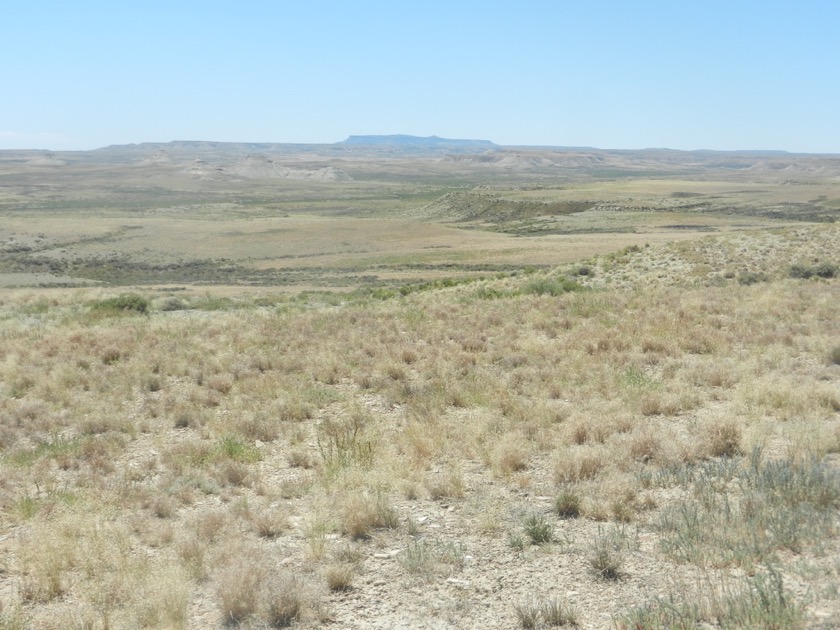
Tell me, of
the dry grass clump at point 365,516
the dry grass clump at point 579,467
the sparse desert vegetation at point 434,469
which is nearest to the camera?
the sparse desert vegetation at point 434,469

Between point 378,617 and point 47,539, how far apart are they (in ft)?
10.9

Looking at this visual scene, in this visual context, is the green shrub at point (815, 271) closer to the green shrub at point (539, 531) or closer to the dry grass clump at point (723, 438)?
the dry grass clump at point (723, 438)

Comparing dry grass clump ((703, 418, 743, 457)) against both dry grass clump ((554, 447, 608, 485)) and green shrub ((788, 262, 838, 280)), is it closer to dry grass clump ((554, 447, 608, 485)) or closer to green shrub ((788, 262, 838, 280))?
dry grass clump ((554, 447, 608, 485))

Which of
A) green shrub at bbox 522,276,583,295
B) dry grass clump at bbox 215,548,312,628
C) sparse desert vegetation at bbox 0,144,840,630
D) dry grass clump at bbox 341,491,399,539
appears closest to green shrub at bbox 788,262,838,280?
sparse desert vegetation at bbox 0,144,840,630

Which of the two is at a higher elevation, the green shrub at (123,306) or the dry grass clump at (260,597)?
the dry grass clump at (260,597)

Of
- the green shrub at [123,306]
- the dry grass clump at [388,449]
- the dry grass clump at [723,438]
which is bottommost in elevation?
the green shrub at [123,306]

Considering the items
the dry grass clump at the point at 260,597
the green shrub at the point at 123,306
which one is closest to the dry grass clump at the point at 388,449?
the dry grass clump at the point at 260,597

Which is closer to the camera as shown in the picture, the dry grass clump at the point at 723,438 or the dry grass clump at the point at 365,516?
the dry grass clump at the point at 365,516

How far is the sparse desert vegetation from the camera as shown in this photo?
5781 millimetres

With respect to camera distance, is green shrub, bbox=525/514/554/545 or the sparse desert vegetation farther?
green shrub, bbox=525/514/554/545

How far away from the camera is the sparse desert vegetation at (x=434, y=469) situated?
5.78m

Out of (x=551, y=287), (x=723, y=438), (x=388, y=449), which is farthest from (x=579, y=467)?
(x=551, y=287)

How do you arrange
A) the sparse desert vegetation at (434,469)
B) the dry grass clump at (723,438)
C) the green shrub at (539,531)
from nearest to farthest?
1. the sparse desert vegetation at (434,469)
2. the green shrub at (539,531)
3. the dry grass clump at (723,438)

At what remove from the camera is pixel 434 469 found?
8938 mm
